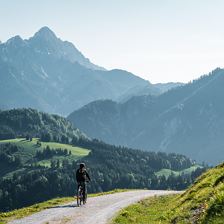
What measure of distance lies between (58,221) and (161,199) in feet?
73.1

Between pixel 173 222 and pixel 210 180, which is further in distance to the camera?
pixel 210 180

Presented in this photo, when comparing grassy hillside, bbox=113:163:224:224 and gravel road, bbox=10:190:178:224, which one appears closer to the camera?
grassy hillside, bbox=113:163:224:224

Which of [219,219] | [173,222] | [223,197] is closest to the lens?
[219,219]

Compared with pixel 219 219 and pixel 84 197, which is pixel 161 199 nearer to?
pixel 84 197

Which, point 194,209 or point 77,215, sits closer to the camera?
point 194,209

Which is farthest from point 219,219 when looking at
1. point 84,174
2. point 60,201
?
point 60,201

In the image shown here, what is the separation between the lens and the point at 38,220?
31984 millimetres

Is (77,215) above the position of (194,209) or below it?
below

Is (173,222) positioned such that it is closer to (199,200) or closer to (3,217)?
(199,200)

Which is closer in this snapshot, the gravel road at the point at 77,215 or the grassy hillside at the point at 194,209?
the grassy hillside at the point at 194,209

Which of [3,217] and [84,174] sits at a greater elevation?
[84,174]

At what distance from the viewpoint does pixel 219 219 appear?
19594 mm

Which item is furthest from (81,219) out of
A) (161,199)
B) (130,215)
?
(161,199)

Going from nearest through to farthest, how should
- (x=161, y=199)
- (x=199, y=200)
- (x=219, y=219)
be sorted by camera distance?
(x=219, y=219)
(x=199, y=200)
(x=161, y=199)
